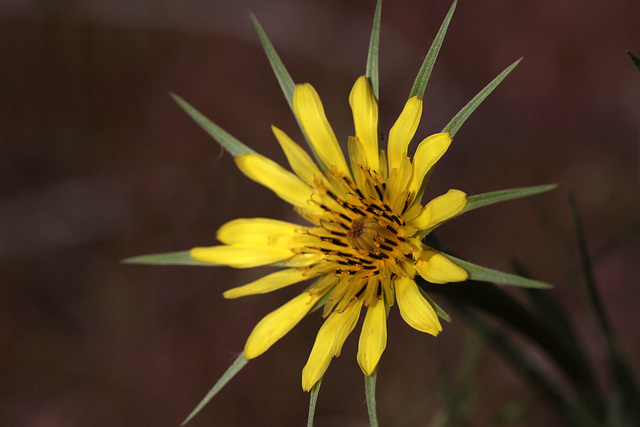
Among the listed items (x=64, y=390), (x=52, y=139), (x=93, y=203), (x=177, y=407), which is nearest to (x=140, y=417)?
(x=177, y=407)

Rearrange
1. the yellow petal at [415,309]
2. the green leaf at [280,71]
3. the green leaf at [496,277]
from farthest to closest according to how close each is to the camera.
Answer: the green leaf at [280,71] < the yellow petal at [415,309] < the green leaf at [496,277]

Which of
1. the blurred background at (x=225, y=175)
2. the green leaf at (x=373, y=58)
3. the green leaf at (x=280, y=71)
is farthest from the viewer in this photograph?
the blurred background at (x=225, y=175)

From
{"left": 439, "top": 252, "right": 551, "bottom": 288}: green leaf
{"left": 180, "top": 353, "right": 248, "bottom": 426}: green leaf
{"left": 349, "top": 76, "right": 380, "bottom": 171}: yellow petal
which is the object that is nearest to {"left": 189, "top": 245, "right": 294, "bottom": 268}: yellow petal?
{"left": 180, "top": 353, "right": 248, "bottom": 426}: green leaf

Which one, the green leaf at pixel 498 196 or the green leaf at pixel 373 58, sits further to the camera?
the green leaf at pixel 373 58

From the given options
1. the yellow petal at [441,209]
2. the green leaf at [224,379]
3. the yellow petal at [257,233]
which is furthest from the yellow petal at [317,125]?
the green leaf at [224,379]

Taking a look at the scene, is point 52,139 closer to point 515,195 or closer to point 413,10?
point 413,10

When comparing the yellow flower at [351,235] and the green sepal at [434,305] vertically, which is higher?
the yellow flower at [351,235]

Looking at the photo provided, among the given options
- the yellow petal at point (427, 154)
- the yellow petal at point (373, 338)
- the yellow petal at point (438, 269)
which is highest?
the yellow petal at point (427, 154)

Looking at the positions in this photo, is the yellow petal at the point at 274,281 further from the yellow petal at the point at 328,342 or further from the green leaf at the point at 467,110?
the green leaf at the point at 467,110

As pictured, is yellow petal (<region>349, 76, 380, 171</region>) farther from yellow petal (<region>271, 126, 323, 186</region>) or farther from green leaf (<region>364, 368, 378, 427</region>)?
green leaf (<region>364, 368, 378, 427</region>)
